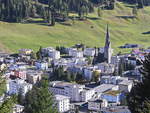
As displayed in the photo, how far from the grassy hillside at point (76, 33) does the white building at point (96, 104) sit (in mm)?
47160

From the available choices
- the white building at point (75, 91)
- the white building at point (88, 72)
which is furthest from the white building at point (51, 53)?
the white building at point (75, 91)

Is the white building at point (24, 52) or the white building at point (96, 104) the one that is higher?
the white building at point (24, 52)

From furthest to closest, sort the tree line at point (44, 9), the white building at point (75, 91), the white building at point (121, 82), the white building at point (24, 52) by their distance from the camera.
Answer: the tree line at point (44, 9) < the white building at point (24, 52) < the white building at point (121, 82) < the white building at point (75, 91)

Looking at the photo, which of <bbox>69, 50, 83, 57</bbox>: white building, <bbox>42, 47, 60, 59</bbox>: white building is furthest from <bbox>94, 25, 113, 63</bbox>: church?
<bbox>42, 47, 60, 59</bbox>: white building

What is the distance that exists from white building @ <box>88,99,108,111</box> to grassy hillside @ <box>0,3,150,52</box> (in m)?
47.2

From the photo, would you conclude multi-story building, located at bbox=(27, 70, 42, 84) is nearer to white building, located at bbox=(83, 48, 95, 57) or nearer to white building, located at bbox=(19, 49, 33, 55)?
white building, located at bbox=(19, 49, 33, 55)

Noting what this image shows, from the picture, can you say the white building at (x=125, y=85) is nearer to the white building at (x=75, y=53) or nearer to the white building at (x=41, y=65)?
the white building at (x=41, y=65)

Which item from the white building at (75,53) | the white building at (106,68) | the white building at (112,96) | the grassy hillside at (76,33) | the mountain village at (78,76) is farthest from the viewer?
the grassy hillside at (76,33)

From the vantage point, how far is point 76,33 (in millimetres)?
115500

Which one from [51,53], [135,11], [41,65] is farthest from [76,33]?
[41,65]

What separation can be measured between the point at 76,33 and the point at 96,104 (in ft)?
211

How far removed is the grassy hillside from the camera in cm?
10388

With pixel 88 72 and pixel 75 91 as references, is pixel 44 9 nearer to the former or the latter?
pixel 88 72

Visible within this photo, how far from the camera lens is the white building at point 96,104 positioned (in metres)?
52.7
